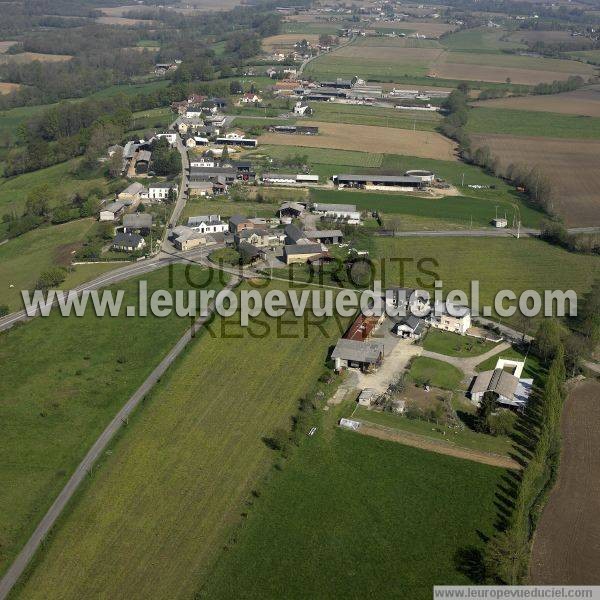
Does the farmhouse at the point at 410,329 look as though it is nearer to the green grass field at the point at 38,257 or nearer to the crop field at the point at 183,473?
the crop field at the point at 183,473

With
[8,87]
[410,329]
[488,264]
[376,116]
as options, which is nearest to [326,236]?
[488,264]

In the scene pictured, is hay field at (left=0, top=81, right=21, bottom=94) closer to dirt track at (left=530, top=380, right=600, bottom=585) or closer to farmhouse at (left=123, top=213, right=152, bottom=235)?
farmhouse at (left=123, top=213, right=152, bottom=235)

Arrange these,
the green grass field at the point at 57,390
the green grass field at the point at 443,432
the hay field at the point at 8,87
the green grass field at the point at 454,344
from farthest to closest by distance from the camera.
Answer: the hay field at the point at 8,87, the green grass field at the point at 454,344, the green grass field at the point at 443,432, the green grass field at the point at 57,390

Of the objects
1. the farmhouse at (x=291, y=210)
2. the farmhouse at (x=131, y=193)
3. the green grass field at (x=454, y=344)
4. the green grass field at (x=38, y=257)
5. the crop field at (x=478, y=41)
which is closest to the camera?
the green grass field at (x=454, y=344)

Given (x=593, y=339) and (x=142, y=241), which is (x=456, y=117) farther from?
(x=593, y=339)

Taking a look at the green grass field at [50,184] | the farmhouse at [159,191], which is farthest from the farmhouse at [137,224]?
the green grass field at [50,184]

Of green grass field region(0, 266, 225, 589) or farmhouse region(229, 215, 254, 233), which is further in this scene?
farmhouse region(229, 215, 254, 233)

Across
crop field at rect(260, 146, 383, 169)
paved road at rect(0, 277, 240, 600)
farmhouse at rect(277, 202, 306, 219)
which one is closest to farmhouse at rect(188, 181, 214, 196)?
farmhouse at rect(277, 202, 306, 219)

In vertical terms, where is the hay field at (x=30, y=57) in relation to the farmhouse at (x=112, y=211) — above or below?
above
